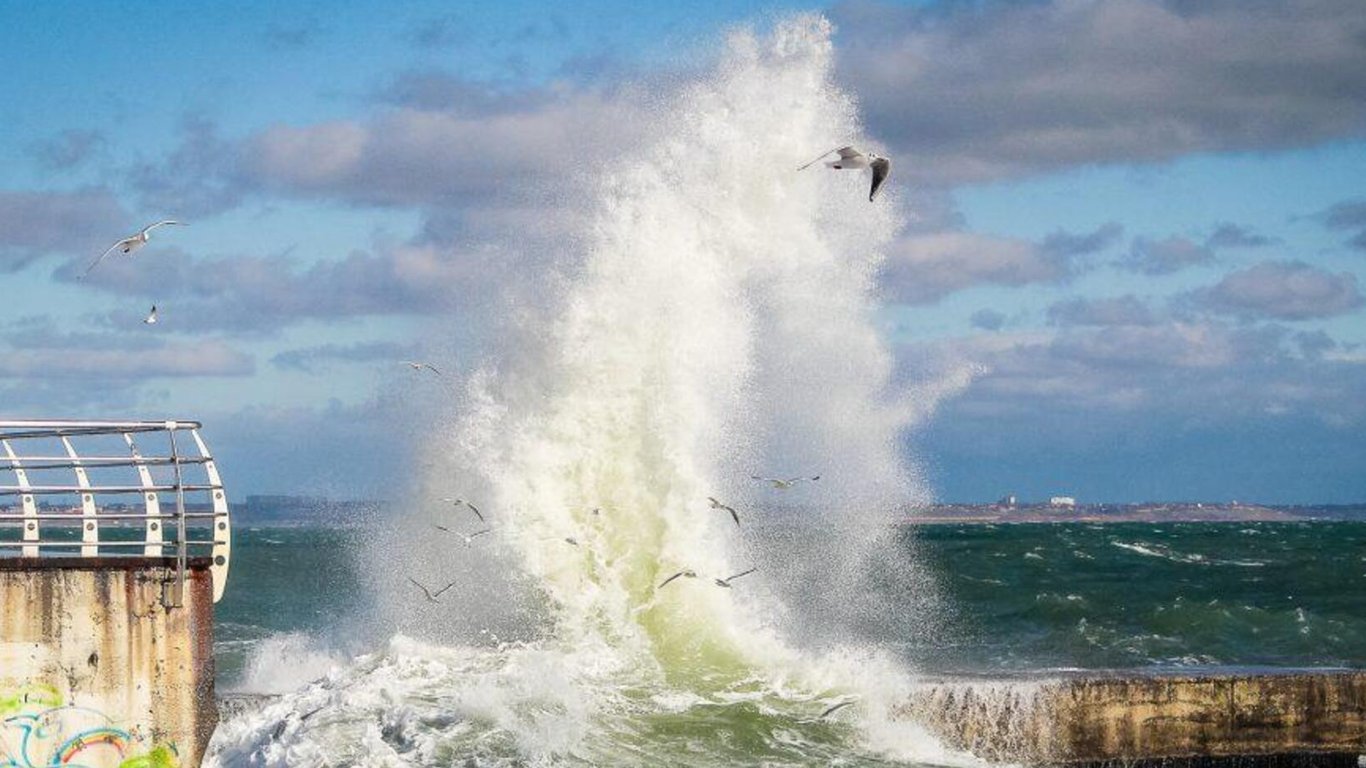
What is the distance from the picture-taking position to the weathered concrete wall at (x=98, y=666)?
11.1 meters

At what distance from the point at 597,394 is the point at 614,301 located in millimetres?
1248

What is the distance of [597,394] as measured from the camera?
72.0ft

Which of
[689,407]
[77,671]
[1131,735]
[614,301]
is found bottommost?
[1131,735]

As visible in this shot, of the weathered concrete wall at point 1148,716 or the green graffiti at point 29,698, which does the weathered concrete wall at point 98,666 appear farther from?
the weathered concrete wall at point 1148,716

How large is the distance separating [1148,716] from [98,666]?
9.31 meters

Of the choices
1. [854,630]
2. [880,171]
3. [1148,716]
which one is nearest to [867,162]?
[880,171]

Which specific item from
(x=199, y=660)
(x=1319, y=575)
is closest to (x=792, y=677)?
(x=199, y=660)

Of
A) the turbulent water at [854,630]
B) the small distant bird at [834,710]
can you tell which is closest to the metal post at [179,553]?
the turbulent water at [854,630]

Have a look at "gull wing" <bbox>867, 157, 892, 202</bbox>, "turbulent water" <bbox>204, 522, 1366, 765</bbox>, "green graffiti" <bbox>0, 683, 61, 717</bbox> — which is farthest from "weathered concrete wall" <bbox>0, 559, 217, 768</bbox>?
"gull wing" <bbox>867, 157, 892, 202</bbox>

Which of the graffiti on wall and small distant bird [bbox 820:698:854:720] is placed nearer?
the graffiti on wall

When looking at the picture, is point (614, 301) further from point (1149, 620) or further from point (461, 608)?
point (1149, 620)

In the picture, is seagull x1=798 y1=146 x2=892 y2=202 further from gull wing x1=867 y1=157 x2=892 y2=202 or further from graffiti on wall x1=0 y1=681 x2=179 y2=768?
graffiti on wall x1=0 y1=681 x2=179 y2=768

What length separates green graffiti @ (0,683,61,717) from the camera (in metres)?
11.1

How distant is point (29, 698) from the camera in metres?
11.1
